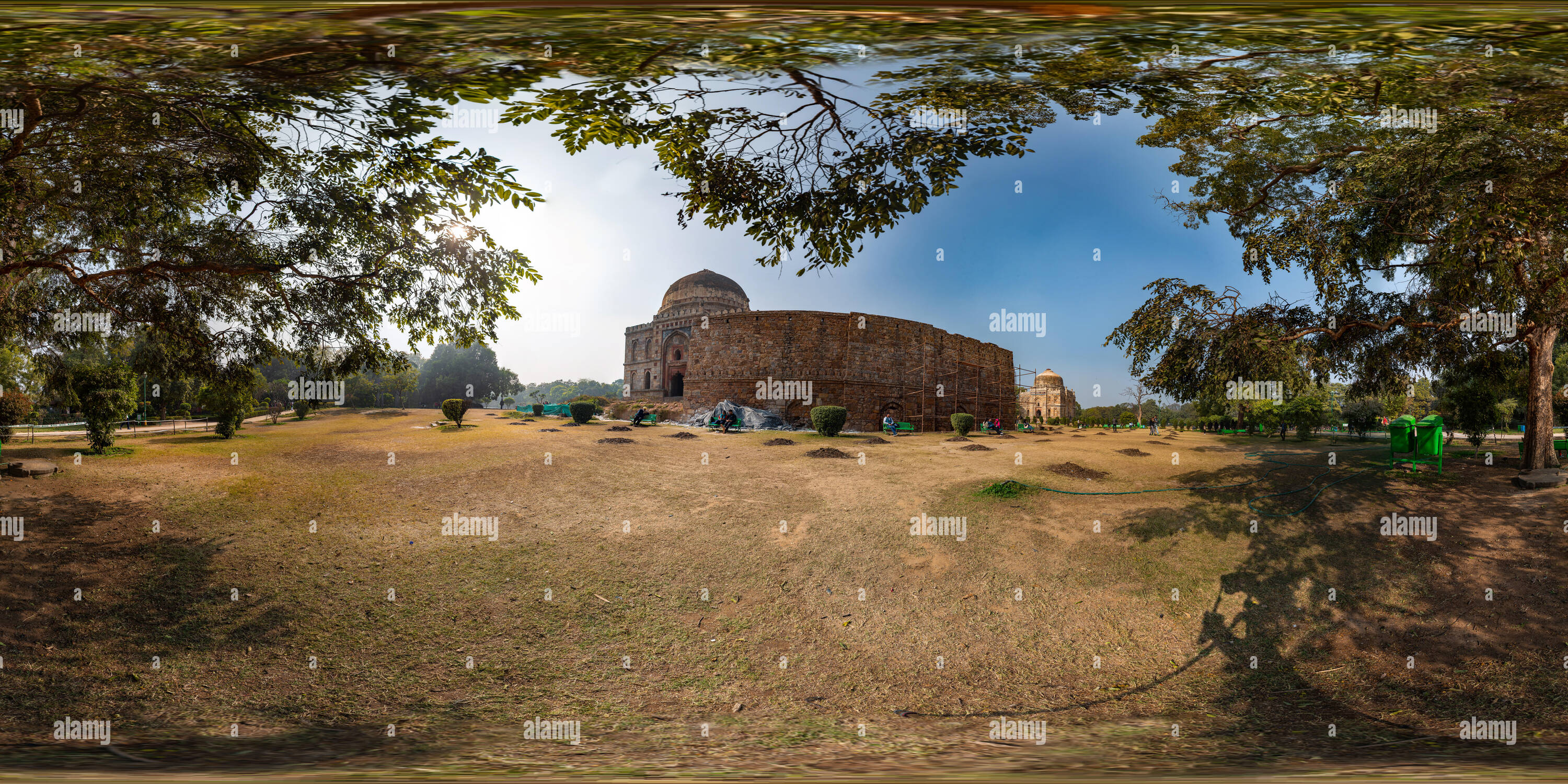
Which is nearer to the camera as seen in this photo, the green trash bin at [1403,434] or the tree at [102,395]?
the tree at [102,395]

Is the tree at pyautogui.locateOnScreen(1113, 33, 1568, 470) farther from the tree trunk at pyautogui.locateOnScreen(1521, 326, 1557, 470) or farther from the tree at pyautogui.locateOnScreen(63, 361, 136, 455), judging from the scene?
the tree at pyautogui.locateOnScreen(63, 361, 136, 455)

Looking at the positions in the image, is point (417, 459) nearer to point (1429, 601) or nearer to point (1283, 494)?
point (1283, 494)

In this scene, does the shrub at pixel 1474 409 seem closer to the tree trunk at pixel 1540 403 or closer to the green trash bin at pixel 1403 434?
the tree trunk at pixel 1540 403

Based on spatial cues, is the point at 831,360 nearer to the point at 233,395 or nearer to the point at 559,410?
the point at 559,410

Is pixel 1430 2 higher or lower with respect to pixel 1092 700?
higher

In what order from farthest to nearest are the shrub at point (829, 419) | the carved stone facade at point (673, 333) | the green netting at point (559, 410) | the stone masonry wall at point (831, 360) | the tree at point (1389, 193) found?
the carved stone facade at point (673, 333) < the stone masonry wall at point (831, 360) < the green netting at point (559, 410) < the shrub at point (829, 419) < the tree at point (1389, 193)

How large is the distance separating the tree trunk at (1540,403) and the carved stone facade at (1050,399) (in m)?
5.24

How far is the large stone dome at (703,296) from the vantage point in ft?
106

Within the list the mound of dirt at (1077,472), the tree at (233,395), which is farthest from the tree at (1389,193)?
the tree at (233,395)

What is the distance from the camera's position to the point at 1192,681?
3234mm

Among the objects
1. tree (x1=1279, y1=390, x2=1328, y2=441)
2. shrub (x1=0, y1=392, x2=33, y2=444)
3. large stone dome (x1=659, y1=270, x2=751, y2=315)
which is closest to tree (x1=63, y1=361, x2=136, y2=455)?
shrub (x1=0, y1=392, x2=33, y2=444)

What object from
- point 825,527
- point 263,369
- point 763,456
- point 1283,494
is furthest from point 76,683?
point 1283,494

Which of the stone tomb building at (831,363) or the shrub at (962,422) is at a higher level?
the stone tomb building at (831,363)

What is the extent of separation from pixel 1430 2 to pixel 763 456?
20.8 ft
